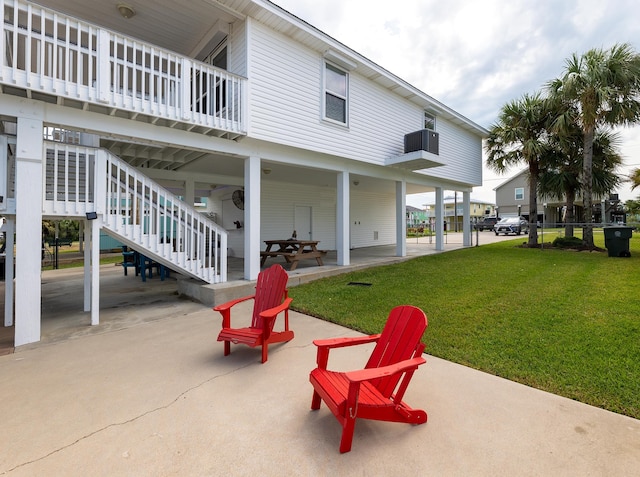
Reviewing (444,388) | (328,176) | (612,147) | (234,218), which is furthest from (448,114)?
(444,388)

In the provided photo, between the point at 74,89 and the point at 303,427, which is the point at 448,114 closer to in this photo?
the point at 74,89

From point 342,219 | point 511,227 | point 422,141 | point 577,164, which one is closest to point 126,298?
point 342,219

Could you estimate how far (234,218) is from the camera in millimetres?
11844

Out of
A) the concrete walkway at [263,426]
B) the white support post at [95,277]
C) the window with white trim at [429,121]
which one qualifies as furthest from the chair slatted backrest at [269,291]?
the window with white trim at [429,121]

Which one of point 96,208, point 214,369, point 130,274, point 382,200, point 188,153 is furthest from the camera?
point 382,200

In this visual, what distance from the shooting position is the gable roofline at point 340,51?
→ 5.84 metres

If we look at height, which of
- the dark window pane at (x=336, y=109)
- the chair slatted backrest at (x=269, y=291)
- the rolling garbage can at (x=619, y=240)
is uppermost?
the dark window pane at (x=336, y=109)

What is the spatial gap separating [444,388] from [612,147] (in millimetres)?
15583

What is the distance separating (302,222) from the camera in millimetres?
12422

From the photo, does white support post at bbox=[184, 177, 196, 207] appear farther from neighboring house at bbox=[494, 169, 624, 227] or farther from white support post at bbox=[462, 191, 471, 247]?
neighboring house at bbox=[494, 169, 624, 227]

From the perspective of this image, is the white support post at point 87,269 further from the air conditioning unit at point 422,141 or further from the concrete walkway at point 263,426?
the air conditioning unit at point 422,141

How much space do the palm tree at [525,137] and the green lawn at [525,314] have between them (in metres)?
5.54

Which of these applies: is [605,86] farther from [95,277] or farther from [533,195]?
[95,277]

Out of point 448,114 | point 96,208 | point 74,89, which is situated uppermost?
point 448,114
